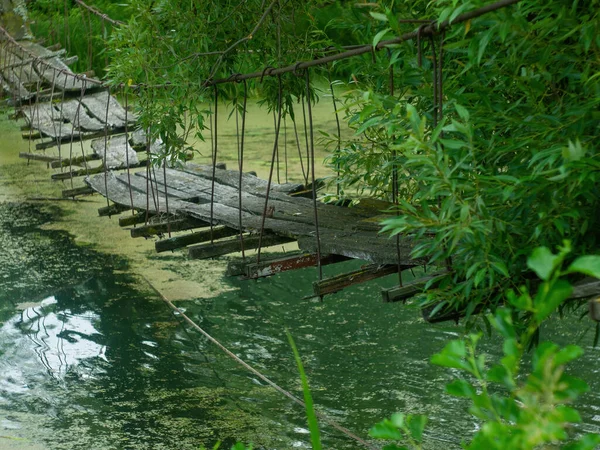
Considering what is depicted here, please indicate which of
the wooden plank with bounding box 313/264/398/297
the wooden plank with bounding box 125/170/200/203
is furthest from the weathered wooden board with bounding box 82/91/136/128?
the wooden plank with bounding box 313/264/398/297

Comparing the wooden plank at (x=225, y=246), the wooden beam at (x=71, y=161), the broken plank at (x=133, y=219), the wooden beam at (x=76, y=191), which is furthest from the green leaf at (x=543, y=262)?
the wooden beam at (x=71, y=161)

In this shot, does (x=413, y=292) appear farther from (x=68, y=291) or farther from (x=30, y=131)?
(x=30, y=131)

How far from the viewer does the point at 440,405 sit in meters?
2.71

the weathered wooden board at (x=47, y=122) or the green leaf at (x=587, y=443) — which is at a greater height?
the green leaf at (x=587, y=443)

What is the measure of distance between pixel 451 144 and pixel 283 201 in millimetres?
1695

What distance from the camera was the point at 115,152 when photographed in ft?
14.2

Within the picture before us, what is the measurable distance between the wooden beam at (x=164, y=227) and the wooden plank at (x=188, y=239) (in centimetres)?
10

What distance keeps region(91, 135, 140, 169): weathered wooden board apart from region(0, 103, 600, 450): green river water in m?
0.51

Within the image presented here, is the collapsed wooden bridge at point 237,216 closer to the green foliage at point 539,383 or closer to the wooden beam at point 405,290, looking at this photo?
the wooden beam at point 405,290

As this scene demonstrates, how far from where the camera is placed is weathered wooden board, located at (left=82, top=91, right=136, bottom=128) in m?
4.70

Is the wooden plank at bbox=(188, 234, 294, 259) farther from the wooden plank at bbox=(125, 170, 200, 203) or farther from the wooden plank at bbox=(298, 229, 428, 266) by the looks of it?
the wooden plank at bbox=(125, 170, 200, 203)

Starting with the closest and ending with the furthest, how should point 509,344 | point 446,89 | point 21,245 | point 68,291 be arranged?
point 509,344 → point 446,89 → point 68,291 → point 21,245

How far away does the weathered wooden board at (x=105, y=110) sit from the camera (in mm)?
4700

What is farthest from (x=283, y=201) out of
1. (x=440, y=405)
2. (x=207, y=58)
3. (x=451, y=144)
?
(x=451, y=144)
